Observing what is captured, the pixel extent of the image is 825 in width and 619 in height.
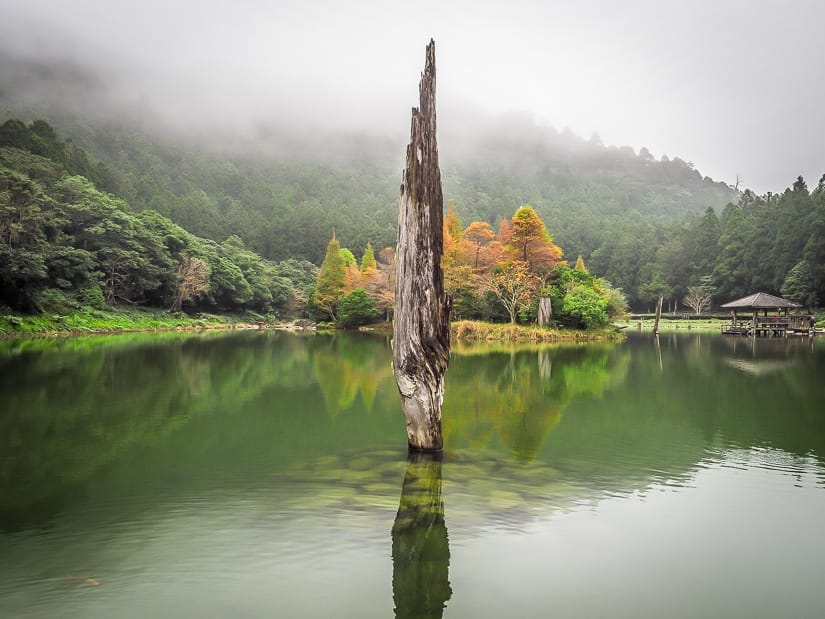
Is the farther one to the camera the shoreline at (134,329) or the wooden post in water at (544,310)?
the wooden post in water at (544,310)

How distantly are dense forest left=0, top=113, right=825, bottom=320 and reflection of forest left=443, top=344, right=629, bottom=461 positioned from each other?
11.2 metres

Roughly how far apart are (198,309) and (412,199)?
4697cm

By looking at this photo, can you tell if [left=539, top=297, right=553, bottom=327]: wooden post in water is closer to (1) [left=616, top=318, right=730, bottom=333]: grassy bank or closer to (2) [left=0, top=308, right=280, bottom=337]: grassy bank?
(1) [left=616, top=318, right=730, bottom=333]: grassy bank

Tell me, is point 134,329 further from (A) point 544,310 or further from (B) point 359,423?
(B) point 359,423

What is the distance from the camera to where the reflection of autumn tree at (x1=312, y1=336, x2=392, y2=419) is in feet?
36.5

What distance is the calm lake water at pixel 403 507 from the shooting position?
354 cm

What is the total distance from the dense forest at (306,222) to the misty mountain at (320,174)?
549mm

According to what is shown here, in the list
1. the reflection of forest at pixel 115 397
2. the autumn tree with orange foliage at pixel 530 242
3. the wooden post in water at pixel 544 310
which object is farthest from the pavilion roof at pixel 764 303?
the reflection of forest at pixel 115 397

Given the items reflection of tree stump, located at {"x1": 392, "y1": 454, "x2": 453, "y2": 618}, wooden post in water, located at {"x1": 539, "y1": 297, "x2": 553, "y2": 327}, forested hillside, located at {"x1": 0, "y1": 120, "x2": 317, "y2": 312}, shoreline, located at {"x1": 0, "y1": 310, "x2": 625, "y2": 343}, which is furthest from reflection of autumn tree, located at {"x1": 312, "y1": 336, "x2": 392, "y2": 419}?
forested hillside, located at {"x1": 0, "y1": 120, "x2": 317, "y2": 312}

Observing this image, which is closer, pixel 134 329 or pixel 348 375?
pixel 348 375

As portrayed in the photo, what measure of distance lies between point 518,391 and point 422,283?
634 centimetres

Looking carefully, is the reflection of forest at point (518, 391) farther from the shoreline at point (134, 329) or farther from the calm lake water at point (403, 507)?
the shoreline at point (134, 329)

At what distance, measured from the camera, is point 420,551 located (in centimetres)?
417

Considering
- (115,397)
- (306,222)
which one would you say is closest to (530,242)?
(115,397)
